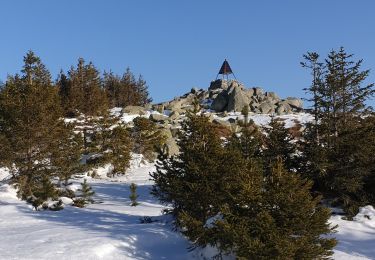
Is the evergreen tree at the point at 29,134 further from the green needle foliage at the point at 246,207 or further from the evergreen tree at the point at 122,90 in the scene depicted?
the evergreen tree at the point at 122,90

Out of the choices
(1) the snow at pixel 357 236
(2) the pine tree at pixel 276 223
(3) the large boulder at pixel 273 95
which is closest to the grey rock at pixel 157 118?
(3) the large boulder at pixel 273 95

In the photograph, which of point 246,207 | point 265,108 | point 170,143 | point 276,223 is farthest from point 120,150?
point 265,108

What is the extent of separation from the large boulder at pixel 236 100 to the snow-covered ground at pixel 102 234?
144 feet

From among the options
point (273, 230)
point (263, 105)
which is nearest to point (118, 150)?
point (273, 230)

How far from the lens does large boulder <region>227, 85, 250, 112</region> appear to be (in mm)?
64381

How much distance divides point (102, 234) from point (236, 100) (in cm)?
5254

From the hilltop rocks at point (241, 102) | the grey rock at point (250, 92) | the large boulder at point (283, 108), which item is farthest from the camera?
the grey rock at point (250, 92)

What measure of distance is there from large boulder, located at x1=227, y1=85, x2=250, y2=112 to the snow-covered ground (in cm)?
4385

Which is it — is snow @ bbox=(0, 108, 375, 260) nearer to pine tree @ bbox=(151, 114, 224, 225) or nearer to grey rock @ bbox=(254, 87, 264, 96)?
pine tree @ bbox=(151, 114, 224, 225)

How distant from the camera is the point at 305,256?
1031 centimetres

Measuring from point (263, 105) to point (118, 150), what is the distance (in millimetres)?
38458

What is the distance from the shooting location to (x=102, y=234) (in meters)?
14.0

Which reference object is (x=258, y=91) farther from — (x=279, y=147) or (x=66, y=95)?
(x=279, y=147)

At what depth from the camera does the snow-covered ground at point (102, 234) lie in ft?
40.2
